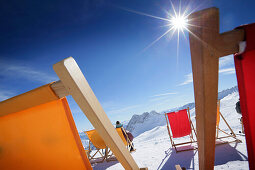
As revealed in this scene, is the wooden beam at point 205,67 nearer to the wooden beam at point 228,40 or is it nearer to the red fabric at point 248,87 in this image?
the wooden beam at point 228,40

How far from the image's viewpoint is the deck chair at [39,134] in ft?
2.04

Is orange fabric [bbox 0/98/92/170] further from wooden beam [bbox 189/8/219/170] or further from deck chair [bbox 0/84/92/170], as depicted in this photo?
wooden beam [bbox 189/8/219/170]

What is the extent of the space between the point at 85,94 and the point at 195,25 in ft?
1.45

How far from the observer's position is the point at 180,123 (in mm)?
4574

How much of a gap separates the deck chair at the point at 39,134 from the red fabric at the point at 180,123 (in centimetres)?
431

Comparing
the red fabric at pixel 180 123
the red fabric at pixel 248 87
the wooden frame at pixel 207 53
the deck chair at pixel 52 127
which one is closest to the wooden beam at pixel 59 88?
the deck chair at pixel 52 127

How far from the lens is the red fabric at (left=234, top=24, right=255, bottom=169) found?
486mm

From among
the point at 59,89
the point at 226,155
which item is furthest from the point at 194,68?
the point at 226,155

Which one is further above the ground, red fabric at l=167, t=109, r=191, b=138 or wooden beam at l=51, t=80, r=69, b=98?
wooden beam at l=51, t=80, r=69, b=98

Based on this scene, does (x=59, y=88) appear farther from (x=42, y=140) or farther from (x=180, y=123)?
(x=180, y=123)

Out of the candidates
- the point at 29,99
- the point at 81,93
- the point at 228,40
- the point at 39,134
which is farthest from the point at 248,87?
the point at 39,134

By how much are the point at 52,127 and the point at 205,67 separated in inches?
29.6

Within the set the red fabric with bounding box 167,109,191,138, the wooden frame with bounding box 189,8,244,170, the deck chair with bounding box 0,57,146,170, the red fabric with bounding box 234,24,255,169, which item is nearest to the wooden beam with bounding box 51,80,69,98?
the deck chair with bounding box 0,57,146,170

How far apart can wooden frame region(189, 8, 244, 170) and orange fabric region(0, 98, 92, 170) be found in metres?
0.60
